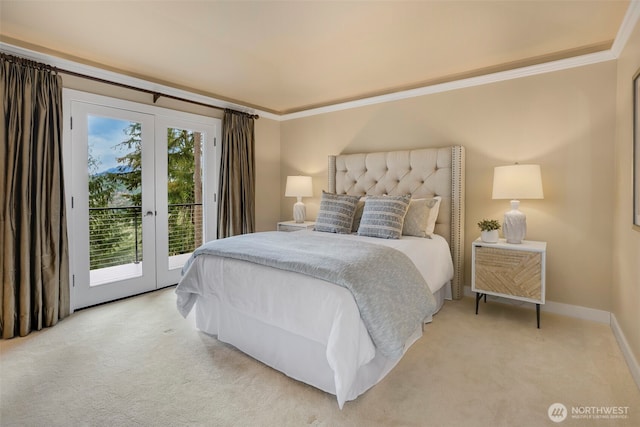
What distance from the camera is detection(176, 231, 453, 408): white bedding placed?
1646 millimetres

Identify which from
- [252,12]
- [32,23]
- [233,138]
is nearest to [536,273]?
[252,12]

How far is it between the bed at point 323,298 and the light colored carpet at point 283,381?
5.2 inches

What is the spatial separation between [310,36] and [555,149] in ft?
7.84

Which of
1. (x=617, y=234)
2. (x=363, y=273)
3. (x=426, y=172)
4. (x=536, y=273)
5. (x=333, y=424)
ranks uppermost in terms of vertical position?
(x=426, y=172)

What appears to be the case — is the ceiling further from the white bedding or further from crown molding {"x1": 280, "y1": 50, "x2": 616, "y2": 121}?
the white bedding

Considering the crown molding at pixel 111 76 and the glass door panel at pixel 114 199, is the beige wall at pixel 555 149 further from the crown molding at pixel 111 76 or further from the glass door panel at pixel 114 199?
the glass door panel at pixel 114 199

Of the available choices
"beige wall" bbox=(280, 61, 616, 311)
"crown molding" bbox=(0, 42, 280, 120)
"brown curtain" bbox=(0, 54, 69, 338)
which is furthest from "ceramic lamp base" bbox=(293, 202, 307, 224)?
"brown curtain" bbox=(0, 54, 69, 338)

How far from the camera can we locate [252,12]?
2.21m

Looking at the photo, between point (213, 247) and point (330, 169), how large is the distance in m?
2.19

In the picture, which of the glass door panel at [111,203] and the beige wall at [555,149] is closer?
the beige wall at [555,149]

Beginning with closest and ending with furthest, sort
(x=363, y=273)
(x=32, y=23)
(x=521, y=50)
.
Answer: (x=363, y=273), (x=32, y=23), (x=521, y=50)

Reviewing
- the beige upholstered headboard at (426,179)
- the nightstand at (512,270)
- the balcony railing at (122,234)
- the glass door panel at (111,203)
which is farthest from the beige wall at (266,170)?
the nightstand at (512,270)

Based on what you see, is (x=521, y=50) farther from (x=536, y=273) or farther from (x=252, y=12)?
(x=252, y=12)

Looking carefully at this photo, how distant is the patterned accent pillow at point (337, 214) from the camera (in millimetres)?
3307
